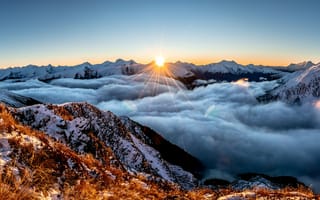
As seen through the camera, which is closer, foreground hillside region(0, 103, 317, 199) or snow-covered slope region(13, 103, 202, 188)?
foreground hillside region(0, 103, 317, 199)

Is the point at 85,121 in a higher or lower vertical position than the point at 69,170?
lower

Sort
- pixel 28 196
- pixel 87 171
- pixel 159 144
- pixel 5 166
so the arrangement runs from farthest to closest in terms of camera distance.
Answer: pixel 159 144
pixel 87 171
pixel 5 166
pixel 28 196

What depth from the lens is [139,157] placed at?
6581 cm

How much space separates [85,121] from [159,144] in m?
125

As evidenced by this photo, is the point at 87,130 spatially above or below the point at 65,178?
below

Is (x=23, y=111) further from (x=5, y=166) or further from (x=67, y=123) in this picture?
(x=5, y=166)

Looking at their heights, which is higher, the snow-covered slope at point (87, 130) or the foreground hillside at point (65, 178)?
the foreground hillside at point (65, 178)

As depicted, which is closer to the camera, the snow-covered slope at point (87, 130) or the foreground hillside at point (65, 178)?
the foreground hillside at point (65, 178)

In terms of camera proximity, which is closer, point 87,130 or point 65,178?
point 65,178

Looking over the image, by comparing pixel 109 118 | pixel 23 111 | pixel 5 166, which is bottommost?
pixel 109 118

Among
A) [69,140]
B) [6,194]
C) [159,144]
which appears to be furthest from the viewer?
[159,144]

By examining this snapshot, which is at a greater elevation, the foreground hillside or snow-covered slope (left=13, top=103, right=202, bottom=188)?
the foreground hillside

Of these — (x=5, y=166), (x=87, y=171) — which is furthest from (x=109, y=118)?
(x=5, y=166)

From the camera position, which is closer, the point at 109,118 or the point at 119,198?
the point at 119,198
